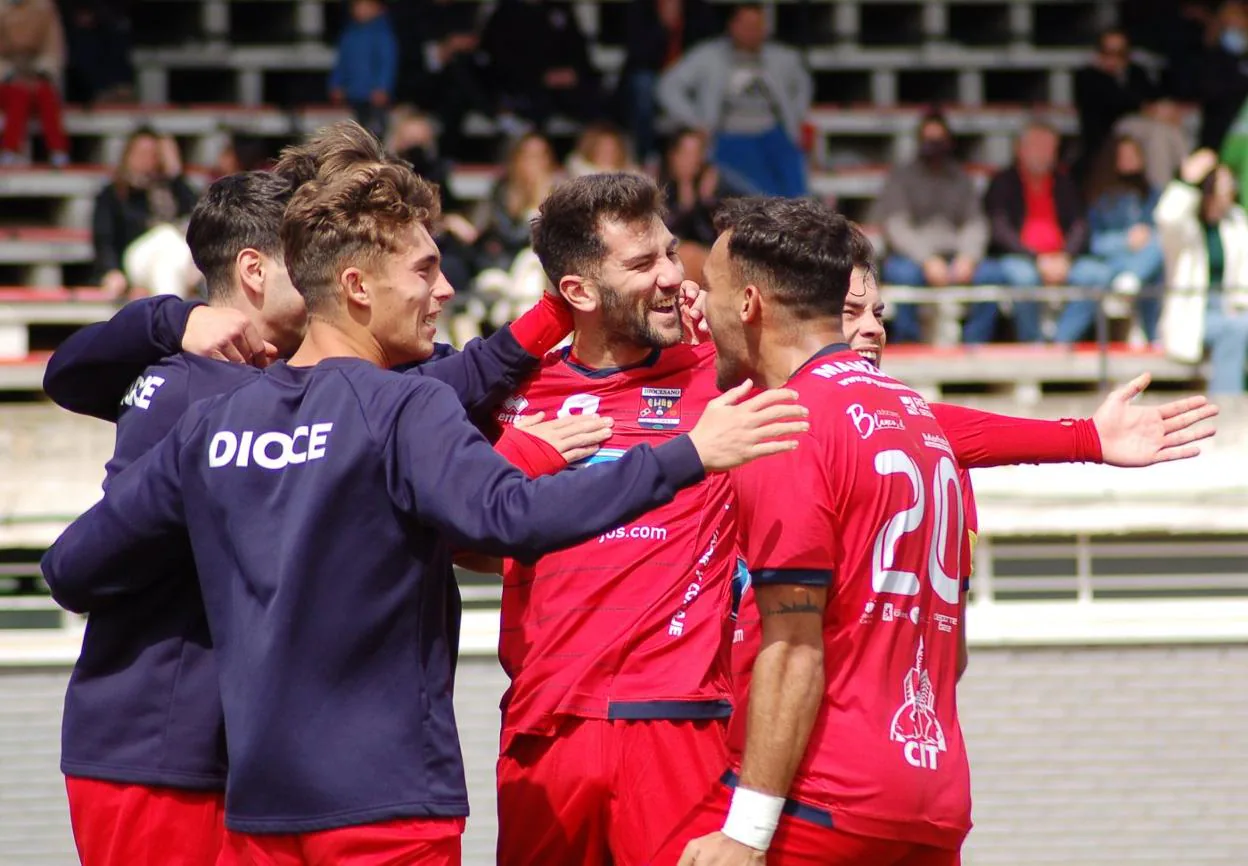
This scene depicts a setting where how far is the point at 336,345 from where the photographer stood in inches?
→ 127

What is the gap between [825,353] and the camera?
3.39 metres

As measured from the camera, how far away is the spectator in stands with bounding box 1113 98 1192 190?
12.7 metres

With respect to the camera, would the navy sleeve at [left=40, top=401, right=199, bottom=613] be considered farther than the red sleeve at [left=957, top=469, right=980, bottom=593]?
No

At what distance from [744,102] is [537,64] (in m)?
1.70

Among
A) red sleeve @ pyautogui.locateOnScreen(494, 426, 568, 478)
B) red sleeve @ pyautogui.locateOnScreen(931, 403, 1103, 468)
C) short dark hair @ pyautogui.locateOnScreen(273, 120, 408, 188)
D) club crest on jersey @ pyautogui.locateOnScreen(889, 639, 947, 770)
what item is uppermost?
short dark hair @ pyautogui.locateOnScreen(273, 120, 408, 188)

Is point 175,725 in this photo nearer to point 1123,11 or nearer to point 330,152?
point 330,152

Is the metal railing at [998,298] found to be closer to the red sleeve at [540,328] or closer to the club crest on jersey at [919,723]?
the red sleeve at [540,328]

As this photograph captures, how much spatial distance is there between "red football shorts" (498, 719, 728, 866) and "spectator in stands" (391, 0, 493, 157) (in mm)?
9419

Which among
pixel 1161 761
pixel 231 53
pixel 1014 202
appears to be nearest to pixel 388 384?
pixel 1161 761

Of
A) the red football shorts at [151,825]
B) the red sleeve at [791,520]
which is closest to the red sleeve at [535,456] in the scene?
the red sleeve at [791,520]

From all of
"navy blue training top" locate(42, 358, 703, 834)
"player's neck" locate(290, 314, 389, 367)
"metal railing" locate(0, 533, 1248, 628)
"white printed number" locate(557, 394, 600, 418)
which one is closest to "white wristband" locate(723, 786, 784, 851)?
"navy blue training top" locate(42, 358, 703, 834)

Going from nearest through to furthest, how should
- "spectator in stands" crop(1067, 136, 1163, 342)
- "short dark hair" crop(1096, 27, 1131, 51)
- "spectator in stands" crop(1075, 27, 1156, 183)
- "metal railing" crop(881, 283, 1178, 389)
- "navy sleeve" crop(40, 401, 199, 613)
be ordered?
1. "navy sleeve" crop(40, 401, 199, 613)
2. "metal railing" crop(881, 283, 1178, 389)
3. "spectator in stands" crop(1067, 136, 1163, 342)
4. "spectator in stands" crop(1075, 27, 1156, 183)
5. "short dark hair" crop(1096, 27, 1131, 51)

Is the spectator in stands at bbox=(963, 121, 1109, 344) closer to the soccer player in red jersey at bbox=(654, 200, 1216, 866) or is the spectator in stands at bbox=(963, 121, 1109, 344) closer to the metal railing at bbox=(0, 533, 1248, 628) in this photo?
the metal railing at bbox=(0, 533, 1248, 628)

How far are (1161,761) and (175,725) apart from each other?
483 cm
